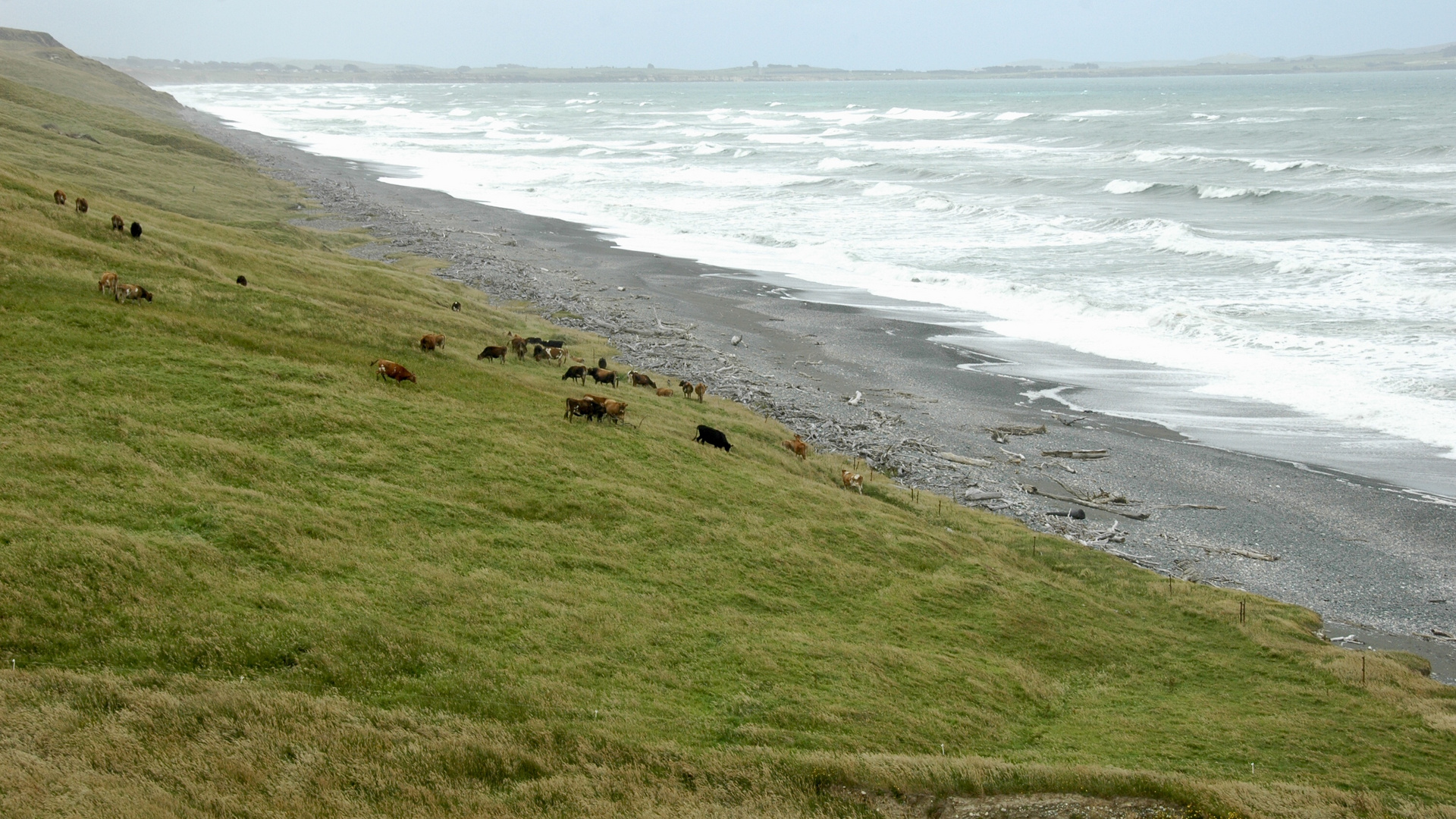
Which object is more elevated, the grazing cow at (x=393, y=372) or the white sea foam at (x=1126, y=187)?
the white sea foam at (x=1126, y=187)

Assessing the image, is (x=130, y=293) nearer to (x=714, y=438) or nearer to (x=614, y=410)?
(x=614, y=410)

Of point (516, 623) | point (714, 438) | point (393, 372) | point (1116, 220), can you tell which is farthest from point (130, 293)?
point (1116, 220)

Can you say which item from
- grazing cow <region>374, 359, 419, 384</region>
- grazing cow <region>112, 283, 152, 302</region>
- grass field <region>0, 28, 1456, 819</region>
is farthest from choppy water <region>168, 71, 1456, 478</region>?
grazing cow <region>112, 283, 152, 302</region>

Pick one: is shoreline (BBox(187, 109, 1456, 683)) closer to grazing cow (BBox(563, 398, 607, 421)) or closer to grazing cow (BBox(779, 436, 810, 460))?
grazing cow (BBox(779, 436, 810, 460))

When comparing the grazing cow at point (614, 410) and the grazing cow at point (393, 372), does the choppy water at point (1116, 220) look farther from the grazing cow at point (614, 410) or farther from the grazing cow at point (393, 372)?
the grazing cow at point (393, 372)

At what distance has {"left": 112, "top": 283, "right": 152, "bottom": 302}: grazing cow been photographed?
2059 cm

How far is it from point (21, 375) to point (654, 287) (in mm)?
31937

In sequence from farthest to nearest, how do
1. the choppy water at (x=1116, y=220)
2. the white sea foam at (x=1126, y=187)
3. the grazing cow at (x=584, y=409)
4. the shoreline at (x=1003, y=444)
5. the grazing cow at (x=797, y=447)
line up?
1. the white sea foam at (x=1126, y=187)
2. the choppy water at (x=1116, y=220)
3. the grazing cow at (x=797, y=447)
4. the grazing cow at (x=584, y=409)
5. the shoreline at (x=1003, y=444)

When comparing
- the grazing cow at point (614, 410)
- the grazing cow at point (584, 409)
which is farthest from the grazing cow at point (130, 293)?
the grazing cow at point (614, 410)

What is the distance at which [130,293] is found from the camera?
2067cm

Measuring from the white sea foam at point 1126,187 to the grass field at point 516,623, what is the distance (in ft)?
215

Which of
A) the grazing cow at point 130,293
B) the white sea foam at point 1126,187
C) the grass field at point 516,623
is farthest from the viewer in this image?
the white sea foam at point 1126,187

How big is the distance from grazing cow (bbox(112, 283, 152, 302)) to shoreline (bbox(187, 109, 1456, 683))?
14.2 metres

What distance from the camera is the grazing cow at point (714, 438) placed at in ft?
71.0
